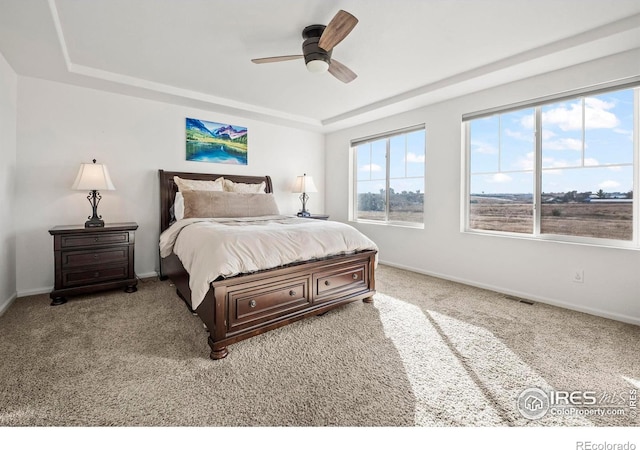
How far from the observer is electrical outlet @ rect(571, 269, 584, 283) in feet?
8.93

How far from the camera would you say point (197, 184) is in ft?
12.4

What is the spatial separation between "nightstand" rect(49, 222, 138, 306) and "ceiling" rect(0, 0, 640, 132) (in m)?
1.67

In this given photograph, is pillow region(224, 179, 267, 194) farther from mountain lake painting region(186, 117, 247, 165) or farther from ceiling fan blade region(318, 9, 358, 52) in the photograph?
ceiling fan blade region(318, 9, 358, 52)

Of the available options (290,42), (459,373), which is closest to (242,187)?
(290,42)

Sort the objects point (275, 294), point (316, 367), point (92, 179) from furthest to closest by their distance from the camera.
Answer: point (92, 179)
point (275, 294)
point (316, 367)

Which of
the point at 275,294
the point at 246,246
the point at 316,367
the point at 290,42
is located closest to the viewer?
the point at 316,367

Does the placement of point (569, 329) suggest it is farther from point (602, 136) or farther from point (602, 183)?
point (602, 136)

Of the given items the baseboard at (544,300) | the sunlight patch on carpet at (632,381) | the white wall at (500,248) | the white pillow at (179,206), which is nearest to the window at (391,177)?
the white wall at (500,248)

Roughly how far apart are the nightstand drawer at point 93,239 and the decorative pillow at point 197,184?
866 millimetres

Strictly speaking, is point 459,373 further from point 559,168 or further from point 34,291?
point 34,291

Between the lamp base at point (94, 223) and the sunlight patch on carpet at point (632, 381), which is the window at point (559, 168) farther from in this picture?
the lamp base at point (94, 223)

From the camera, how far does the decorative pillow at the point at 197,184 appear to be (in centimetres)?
366

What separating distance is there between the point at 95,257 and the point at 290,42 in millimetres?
2956

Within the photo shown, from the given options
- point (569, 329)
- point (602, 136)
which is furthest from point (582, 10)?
point (569, 329)
